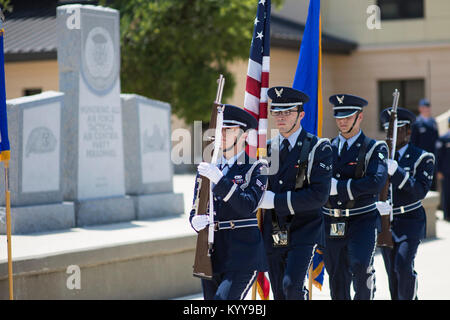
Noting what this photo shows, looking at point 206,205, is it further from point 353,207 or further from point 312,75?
point 312,75

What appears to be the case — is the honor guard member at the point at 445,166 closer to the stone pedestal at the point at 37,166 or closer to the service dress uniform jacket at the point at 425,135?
the service dress uniform jacket at the point at 425,135

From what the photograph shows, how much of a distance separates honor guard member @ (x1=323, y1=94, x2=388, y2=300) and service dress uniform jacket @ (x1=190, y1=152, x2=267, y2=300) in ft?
4.99

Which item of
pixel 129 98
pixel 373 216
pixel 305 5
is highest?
pixel 305 5

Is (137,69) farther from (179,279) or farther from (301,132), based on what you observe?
(301,132)

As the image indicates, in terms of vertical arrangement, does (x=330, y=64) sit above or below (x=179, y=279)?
above

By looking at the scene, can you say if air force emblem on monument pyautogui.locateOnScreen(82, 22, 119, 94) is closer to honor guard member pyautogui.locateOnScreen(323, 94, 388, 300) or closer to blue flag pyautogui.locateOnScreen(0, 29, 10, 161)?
blue flag pyautogui.locateOnScreen(0, 29, 10, 161)

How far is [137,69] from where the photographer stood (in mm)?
22406

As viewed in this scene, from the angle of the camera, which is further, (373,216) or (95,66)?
(95,66)

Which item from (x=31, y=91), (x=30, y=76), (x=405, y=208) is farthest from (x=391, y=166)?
(x=31, y=91)

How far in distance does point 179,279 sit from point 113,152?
2.84 m

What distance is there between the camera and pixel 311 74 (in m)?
7.33

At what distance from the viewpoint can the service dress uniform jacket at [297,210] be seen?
5535 mm

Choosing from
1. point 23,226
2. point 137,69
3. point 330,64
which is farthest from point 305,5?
point 23,226

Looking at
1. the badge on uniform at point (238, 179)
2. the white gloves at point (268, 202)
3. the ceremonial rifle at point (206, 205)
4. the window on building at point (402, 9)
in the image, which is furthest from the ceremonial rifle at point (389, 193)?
the window on building at point (402, 9)
